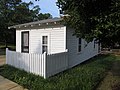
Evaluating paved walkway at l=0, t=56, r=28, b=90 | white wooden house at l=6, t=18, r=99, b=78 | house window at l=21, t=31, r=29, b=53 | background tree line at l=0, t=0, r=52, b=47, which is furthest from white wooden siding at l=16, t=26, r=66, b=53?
background tree line at l=0, t=0, r=52, b=47

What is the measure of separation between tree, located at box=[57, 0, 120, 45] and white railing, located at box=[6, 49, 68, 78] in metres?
2.65

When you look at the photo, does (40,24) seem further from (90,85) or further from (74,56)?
(90,85)

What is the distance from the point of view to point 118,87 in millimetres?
9164

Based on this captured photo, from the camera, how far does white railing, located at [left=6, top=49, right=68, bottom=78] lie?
10.2 metres

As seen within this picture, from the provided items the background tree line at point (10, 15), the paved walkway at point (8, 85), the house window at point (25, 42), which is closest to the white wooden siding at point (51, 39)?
the house window at point (25, 42)

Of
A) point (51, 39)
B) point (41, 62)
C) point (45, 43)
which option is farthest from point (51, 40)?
point (41, 62)

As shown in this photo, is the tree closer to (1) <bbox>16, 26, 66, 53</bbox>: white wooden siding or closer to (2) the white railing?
(2) the white railing

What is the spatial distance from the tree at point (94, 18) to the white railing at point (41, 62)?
2.65 m

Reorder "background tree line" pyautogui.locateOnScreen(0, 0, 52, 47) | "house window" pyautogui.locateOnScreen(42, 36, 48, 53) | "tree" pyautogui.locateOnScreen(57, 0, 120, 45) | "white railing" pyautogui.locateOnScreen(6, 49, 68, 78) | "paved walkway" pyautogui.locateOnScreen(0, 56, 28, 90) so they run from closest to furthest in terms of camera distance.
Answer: "tree" pyautogui.locateOnScreen(57, 0, 120, 45) < "paved walkway" pyautogui.locateOnScreen(0, 56, 28, 90) < "white railing" pyautogui.locateOnScreen(6, 49, 68, 78) < "house window" pyautogui.locateOnScreen(42, 36, 48, 53) < "background tree line" pyautogui.locateOnScreen(0, 0, 52, 47)

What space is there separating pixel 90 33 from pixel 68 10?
1.20m

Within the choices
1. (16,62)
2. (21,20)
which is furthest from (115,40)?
(21,20)

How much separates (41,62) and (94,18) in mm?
4218

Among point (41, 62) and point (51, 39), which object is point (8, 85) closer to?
point (41, 62)

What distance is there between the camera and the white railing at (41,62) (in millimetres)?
10195
